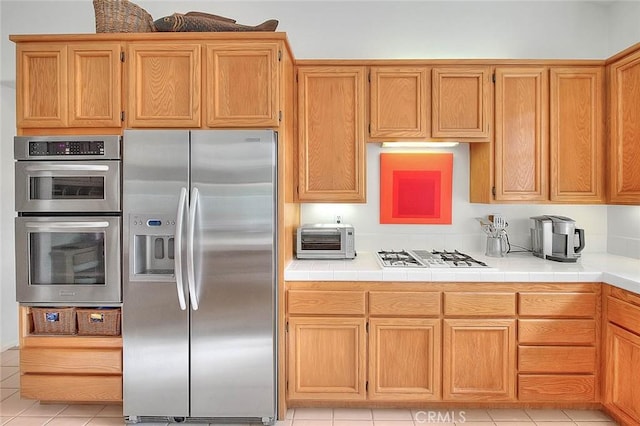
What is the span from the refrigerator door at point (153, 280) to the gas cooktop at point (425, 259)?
50.9 inches

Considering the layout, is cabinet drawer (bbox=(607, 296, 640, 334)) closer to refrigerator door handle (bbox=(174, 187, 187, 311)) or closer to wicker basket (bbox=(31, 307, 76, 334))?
refrigerator door handle (bbox=(174, 187, 187, 311))

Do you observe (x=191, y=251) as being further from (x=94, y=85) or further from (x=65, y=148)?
(x=94, y=85)

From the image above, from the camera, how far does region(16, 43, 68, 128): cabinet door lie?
2467 mm

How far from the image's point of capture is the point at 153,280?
2.38 m

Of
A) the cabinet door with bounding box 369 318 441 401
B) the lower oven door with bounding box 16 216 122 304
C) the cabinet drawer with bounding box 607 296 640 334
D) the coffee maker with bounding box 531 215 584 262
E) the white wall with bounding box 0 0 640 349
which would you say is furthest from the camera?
the white wall with bounding box 0 0 640 349

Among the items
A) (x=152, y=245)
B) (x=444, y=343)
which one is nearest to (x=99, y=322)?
(x=152, y=245)

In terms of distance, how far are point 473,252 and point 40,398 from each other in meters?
3.04

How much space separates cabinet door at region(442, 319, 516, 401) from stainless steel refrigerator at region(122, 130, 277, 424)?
1.05 meters

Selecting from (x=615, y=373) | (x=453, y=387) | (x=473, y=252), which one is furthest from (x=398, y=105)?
(x=615, y=373)

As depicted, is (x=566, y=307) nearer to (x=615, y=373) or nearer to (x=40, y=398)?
(x=615, y=373)

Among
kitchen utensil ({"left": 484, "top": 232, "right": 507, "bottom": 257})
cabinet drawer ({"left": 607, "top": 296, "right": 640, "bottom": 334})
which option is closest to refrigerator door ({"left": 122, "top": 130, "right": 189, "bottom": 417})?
kitchen utensil ({"left": 484, "top": 232, "right": 507, "bottom": 257})

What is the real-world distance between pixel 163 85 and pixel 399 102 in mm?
1532

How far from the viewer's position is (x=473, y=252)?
324cm

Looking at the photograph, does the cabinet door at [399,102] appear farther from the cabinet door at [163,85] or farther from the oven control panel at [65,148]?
the oven control panel at [65,148]
